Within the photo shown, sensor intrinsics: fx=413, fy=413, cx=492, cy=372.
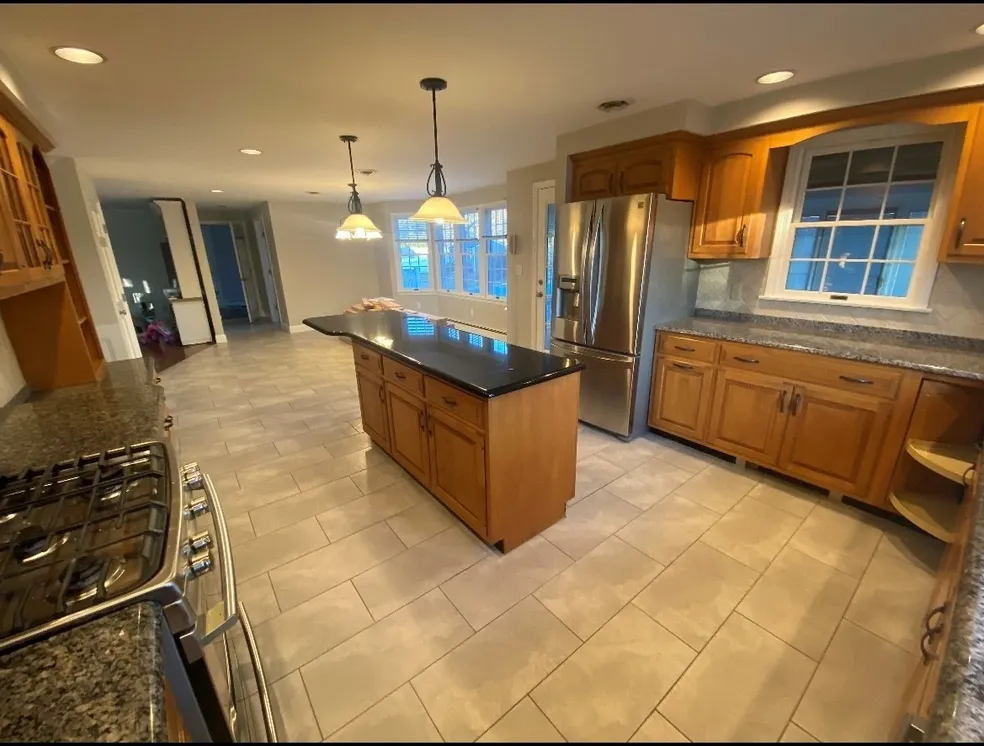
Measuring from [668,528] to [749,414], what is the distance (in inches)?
38.7

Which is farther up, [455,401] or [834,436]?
[455,401]

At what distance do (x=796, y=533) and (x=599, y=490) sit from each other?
100 centimetres

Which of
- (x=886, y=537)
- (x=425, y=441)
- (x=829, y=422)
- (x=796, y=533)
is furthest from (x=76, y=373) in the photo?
(x=886, y=537)

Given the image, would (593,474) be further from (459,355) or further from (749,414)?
(459,355)

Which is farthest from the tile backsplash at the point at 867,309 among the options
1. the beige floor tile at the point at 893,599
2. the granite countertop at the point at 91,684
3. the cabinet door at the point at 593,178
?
the granite countertop at the point at 91,684

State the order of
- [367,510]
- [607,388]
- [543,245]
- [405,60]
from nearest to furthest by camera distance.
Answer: [405,60]
[367,510]
[607,388]
[543,245]

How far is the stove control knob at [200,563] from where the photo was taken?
2.95ft

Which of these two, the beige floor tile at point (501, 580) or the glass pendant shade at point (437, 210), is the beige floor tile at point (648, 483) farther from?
the glass pendant shade at point (437, 210)

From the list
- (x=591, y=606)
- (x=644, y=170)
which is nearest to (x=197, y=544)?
(x=591, y=606)

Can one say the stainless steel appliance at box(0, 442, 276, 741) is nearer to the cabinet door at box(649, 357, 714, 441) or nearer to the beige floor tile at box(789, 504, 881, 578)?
the beige floor tile at box(789, 504, 881, 578)

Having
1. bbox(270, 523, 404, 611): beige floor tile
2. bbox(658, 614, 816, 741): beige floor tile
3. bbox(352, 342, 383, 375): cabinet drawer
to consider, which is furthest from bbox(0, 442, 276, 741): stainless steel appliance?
bbox(352, 342, 383, 375): cabinet drawer

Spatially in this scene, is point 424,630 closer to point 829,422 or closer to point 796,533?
point 796,533

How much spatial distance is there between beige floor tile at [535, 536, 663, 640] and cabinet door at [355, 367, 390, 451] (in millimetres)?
1452

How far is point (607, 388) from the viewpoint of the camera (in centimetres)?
312
